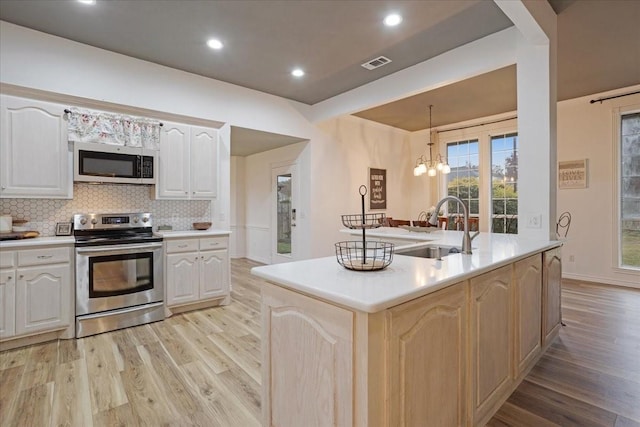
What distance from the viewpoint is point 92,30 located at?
2998 millimetres

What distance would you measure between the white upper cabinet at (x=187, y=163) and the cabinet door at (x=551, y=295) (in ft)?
11.7

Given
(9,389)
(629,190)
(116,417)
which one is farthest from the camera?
(629,190)

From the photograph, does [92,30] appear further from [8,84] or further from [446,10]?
[446,10]

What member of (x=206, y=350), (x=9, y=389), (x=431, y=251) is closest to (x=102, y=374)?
(x=9, y=389)

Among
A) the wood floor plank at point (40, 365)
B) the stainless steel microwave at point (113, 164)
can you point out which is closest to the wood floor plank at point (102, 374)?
the wood floor plank at point (40, 365)

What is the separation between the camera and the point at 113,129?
333cm

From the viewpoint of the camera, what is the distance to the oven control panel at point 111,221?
3234 millimetres

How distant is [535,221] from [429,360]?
215 centimetres

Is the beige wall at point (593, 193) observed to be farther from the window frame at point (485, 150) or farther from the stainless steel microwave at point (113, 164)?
the stainless steel microwave at point (113, 164)

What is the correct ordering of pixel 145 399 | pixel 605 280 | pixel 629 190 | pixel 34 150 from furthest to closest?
pixel 605 280 → pixel 629 190 → pixel 34 150 → pixel 145 399

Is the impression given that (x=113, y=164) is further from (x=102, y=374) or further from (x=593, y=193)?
(x=593, y=193)

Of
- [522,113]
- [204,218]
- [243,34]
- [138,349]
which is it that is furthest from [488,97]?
[138,349]

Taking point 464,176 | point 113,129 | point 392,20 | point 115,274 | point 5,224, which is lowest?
point 115,274

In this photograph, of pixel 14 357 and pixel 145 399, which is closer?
pixel 145 399
